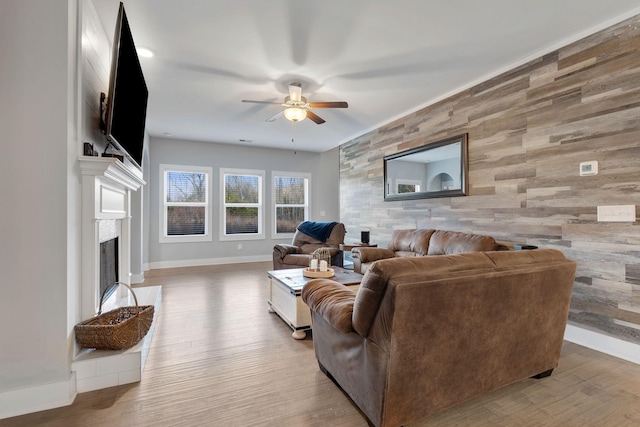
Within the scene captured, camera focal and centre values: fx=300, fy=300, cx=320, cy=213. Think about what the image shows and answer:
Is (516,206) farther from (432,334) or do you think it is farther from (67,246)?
(67,246)

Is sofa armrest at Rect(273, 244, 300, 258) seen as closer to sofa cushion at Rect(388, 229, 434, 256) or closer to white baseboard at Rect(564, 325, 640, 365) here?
sofa cushion at Rect(388, 229, 434, 256)

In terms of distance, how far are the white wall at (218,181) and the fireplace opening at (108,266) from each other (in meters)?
3.28

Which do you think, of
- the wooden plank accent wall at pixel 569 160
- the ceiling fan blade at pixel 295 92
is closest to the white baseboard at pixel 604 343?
the wooden plank accent wall at pixel 569 160

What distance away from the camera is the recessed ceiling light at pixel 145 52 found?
2.85 m

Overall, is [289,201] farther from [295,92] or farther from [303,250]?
[295,92]

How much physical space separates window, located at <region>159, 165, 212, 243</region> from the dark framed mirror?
3929 mm

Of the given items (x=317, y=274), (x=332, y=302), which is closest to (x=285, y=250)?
(x=317, y=274)

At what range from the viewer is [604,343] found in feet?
8.22

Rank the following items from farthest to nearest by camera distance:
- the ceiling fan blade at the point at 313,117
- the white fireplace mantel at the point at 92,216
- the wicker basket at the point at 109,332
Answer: the ceiling fan blade at the point at 313,117 → the white fireplace mantel at the point at 92,216 → the wicker basket at the point at 109,332

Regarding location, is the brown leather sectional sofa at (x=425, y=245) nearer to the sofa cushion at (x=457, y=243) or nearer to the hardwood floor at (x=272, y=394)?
the sofa cushion at (x=457, y=243)

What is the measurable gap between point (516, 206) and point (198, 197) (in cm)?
582

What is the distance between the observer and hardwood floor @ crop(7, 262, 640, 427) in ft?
5.34

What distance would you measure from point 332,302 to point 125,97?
2204 mm

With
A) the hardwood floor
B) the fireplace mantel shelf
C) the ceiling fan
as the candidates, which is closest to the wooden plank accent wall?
the hardwood floor
